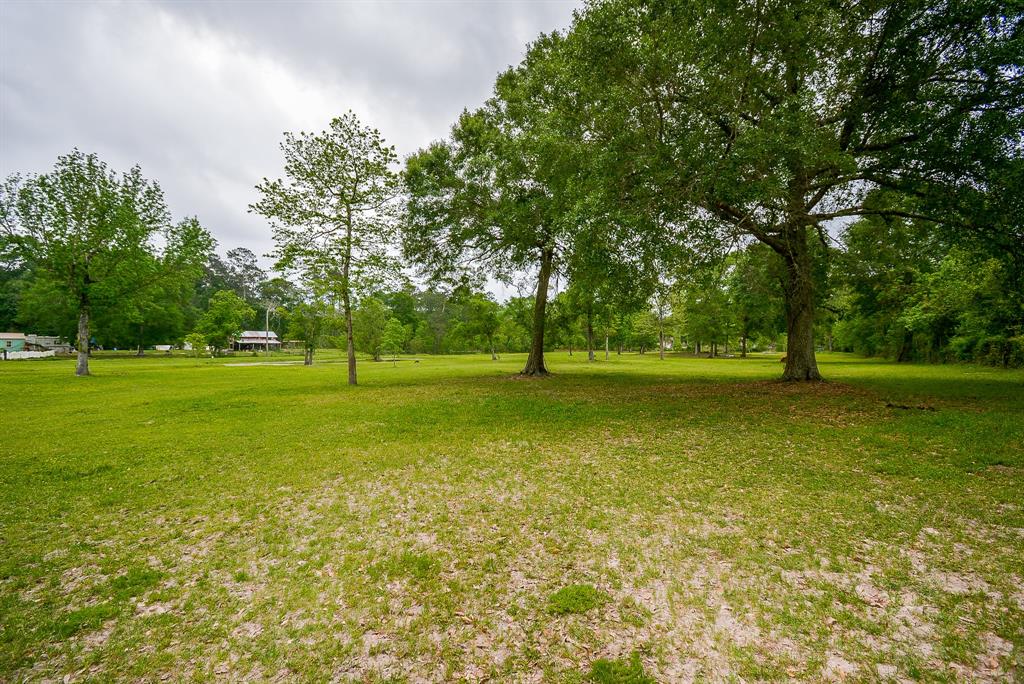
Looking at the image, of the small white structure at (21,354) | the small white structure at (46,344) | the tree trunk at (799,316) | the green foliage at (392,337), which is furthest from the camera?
the small white structure at (46,344)

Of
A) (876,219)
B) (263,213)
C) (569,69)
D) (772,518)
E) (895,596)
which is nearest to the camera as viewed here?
(895,596)

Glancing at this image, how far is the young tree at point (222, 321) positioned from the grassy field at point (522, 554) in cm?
5289

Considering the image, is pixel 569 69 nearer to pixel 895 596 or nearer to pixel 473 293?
pixel 473 293

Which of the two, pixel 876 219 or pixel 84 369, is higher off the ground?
pixel 876 219

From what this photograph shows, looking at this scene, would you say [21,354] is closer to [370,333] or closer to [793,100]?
[370,333]

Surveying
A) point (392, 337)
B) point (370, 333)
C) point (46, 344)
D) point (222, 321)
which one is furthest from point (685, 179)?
point (46, 344)

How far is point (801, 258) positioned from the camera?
15070 millimetres

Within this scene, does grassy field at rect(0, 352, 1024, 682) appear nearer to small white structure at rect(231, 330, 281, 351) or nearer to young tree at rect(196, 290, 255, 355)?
young tree at rect(196, 290, 255, 355)

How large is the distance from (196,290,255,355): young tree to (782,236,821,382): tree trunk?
194 ft

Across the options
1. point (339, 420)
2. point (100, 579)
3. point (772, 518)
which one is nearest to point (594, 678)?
point (772, 518)

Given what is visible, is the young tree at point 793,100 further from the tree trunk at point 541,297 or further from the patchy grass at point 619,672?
the patchy grass at point 619,672

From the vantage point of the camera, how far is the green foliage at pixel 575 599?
387 cm

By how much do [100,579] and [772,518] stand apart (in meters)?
8.38

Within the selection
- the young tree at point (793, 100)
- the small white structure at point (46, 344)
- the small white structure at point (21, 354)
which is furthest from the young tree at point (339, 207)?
the small white structure at point (46, 344)
